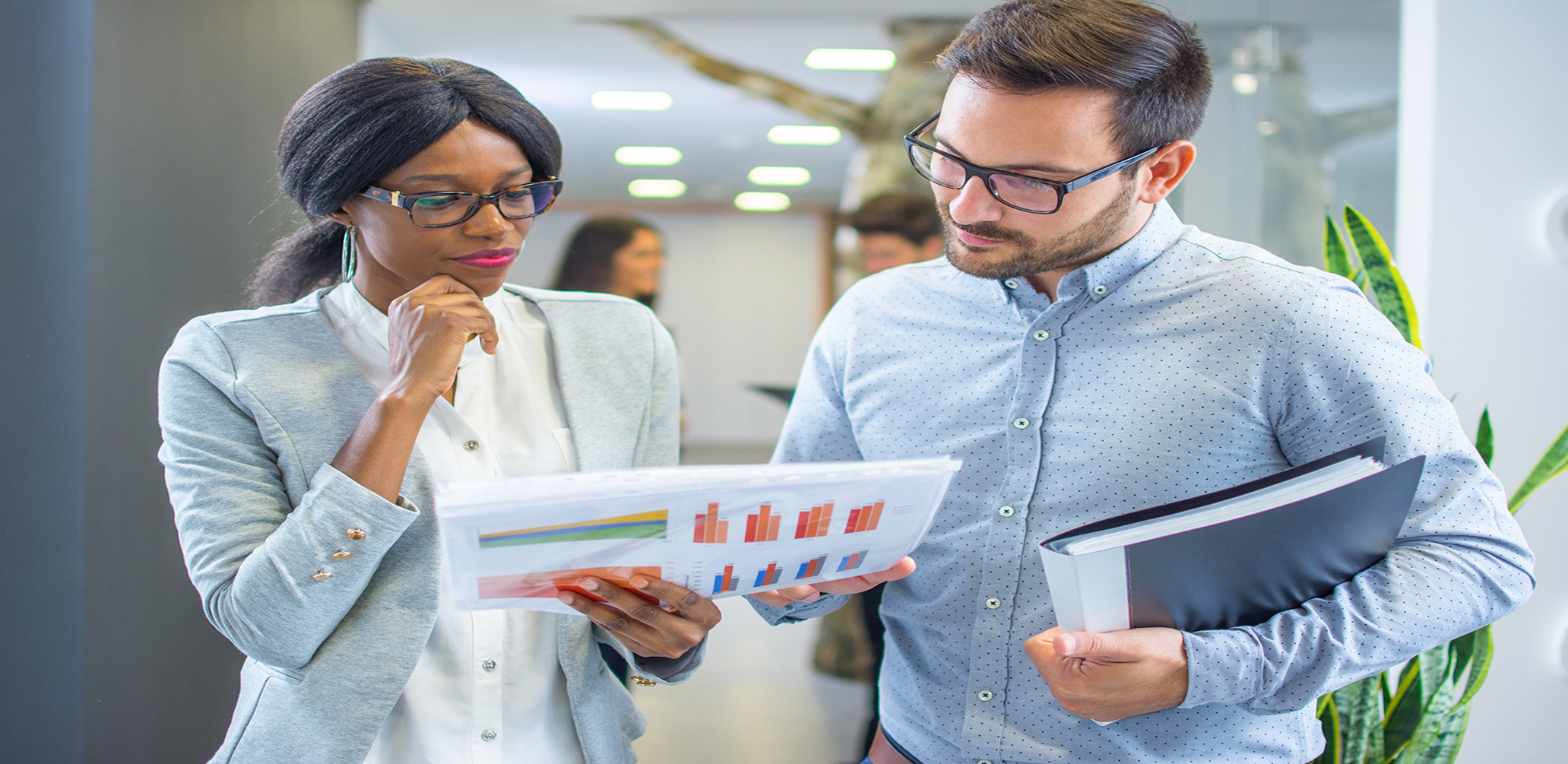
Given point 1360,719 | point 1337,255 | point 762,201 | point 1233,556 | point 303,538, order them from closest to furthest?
point 1233,556, point 303,538, point 1360,719, point 1337,255, point 762,201

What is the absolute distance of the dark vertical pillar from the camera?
1854mm

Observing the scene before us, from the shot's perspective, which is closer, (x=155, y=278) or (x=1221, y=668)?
(x=1221, y=668)

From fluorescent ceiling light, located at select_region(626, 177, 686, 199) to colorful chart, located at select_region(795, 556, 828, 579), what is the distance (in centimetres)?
228

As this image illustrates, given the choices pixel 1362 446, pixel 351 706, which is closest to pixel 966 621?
pixel 1362 446

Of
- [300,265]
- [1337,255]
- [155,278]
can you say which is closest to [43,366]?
[155,278]

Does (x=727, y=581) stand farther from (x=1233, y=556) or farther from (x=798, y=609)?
(x=1233, y=556)

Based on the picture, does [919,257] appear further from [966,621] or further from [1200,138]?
[966,621]

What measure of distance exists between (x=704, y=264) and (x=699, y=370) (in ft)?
1.13

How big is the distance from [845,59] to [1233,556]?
2.44m

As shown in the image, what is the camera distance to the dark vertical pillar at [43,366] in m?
1.85

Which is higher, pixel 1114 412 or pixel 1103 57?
pixel 1103 57

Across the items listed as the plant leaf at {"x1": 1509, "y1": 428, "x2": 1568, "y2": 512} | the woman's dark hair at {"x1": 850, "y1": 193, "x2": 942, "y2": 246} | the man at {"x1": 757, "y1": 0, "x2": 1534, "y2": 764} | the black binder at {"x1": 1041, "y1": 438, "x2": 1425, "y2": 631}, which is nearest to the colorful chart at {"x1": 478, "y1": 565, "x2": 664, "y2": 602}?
the man at {"x1": 757, "y1": 0, "x2": 1534, "y2": 764}

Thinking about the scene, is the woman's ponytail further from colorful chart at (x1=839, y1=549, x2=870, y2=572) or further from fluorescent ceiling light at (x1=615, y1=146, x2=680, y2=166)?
fluorescent ceiling light at (x1=615, y1=146, x2=680, y2=166)

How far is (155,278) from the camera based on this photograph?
2.17 m
